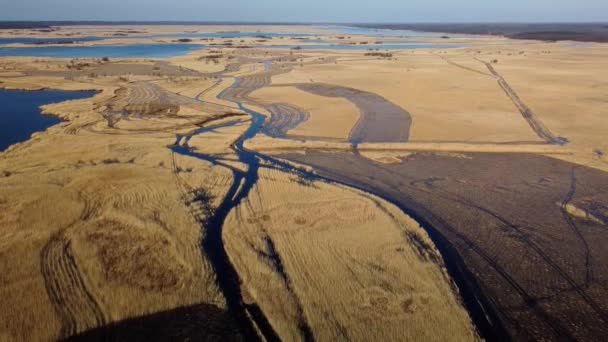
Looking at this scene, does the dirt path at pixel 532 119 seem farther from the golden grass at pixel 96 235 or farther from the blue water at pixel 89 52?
the blue water at pixel 89 52

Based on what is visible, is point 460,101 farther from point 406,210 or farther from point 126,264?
point 126,264

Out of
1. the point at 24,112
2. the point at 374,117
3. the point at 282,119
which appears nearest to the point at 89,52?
the point at 24,112

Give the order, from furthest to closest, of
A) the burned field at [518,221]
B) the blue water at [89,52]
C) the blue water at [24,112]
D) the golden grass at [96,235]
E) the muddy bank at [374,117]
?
the blue water at [89,52], the muddy bank at [374,117], the blue water at [24,112], the burned field at [518,221], the golden grass at [96,235]

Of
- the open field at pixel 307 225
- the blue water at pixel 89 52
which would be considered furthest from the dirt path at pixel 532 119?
the blue water at pixel 89 52

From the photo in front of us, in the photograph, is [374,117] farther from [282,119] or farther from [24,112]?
[24,112]

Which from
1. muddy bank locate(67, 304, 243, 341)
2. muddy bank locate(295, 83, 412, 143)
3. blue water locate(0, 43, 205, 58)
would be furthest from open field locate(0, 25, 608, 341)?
blue water locate(0, 43, 205, 58)

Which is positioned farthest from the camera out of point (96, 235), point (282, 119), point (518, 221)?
point (282, 119)
